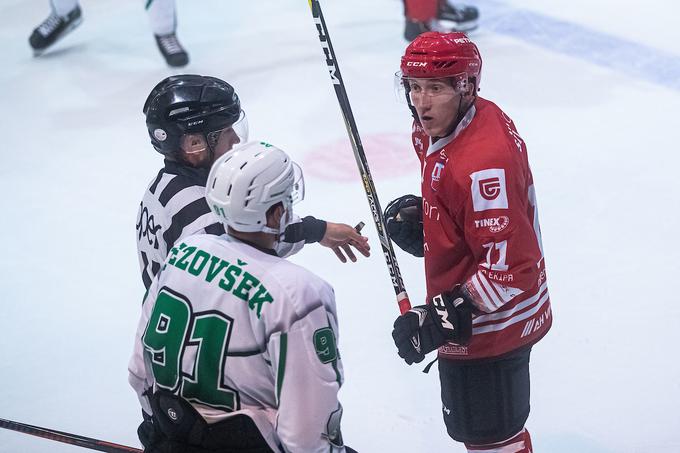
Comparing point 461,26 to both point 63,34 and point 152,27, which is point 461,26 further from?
point 63,34

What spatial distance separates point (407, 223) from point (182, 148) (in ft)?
2.03

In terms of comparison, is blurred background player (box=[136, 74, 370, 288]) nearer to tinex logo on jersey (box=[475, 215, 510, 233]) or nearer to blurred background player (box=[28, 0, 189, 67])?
tinex logo on jersey (box=[475, 215, 510, 233])

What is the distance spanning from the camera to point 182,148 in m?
2.27

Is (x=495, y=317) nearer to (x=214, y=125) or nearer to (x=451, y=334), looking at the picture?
(x=451, y=334)

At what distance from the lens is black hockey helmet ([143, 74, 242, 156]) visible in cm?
224

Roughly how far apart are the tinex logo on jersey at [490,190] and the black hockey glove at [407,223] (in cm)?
47

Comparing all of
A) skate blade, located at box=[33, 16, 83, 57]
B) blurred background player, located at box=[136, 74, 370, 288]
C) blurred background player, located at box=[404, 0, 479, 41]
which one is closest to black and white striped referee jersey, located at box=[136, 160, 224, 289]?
blurred background player, located at box=[136, 74, 370, 288]

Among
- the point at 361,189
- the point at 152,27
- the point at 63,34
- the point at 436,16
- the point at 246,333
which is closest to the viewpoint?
the point at 246,333

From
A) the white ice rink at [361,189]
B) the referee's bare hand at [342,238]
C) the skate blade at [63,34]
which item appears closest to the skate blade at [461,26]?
the white ice rink at [361,189]

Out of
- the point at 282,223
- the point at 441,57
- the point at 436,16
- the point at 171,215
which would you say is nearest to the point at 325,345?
the point at 282,223

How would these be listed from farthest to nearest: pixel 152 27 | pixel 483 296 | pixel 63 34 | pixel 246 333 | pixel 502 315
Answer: pixel 63 34 → pixel 152 27 → pixel 502 315 → pixel 483 296 → pixel 246 333

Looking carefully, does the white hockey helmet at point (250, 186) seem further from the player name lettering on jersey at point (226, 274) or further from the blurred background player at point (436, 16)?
the blurred background player at point (436, 16)

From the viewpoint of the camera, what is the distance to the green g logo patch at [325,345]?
1.70m

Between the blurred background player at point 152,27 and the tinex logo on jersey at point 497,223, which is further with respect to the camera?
the blurred background player at point 152,27
